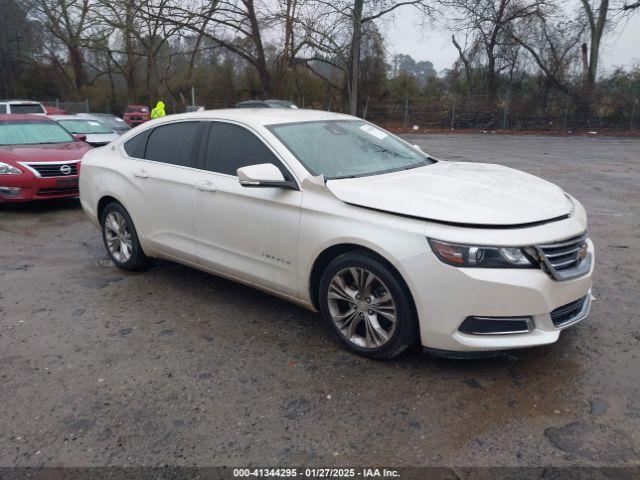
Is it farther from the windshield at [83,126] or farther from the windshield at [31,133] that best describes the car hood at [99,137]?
the windshield at [31,133]

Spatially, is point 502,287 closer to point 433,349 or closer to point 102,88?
point 433,349

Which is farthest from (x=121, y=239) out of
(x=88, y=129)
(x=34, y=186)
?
(x=88, y=129)

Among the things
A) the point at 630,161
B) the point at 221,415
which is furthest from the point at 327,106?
the point at 221,415

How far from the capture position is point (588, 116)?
99.1 ft

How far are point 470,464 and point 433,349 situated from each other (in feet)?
2.66

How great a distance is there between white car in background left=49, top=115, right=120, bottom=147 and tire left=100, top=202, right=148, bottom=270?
7.83 meters

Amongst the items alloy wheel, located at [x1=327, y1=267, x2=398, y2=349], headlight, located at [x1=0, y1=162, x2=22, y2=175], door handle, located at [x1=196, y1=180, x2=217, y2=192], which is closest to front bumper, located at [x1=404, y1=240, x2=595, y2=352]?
alloy wheel, located at [x1=327, y1=267, x2=398, y2=349]

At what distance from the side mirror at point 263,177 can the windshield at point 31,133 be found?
7199 mm

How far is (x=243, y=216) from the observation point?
429 cm

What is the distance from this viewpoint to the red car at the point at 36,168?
8.45m

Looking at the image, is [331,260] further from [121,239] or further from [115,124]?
[115,124]

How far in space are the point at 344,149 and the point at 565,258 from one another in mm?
1864

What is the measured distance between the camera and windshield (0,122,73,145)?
31.4ft

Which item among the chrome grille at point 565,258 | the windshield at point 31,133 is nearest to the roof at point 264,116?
the chrome grille at point 565,258
